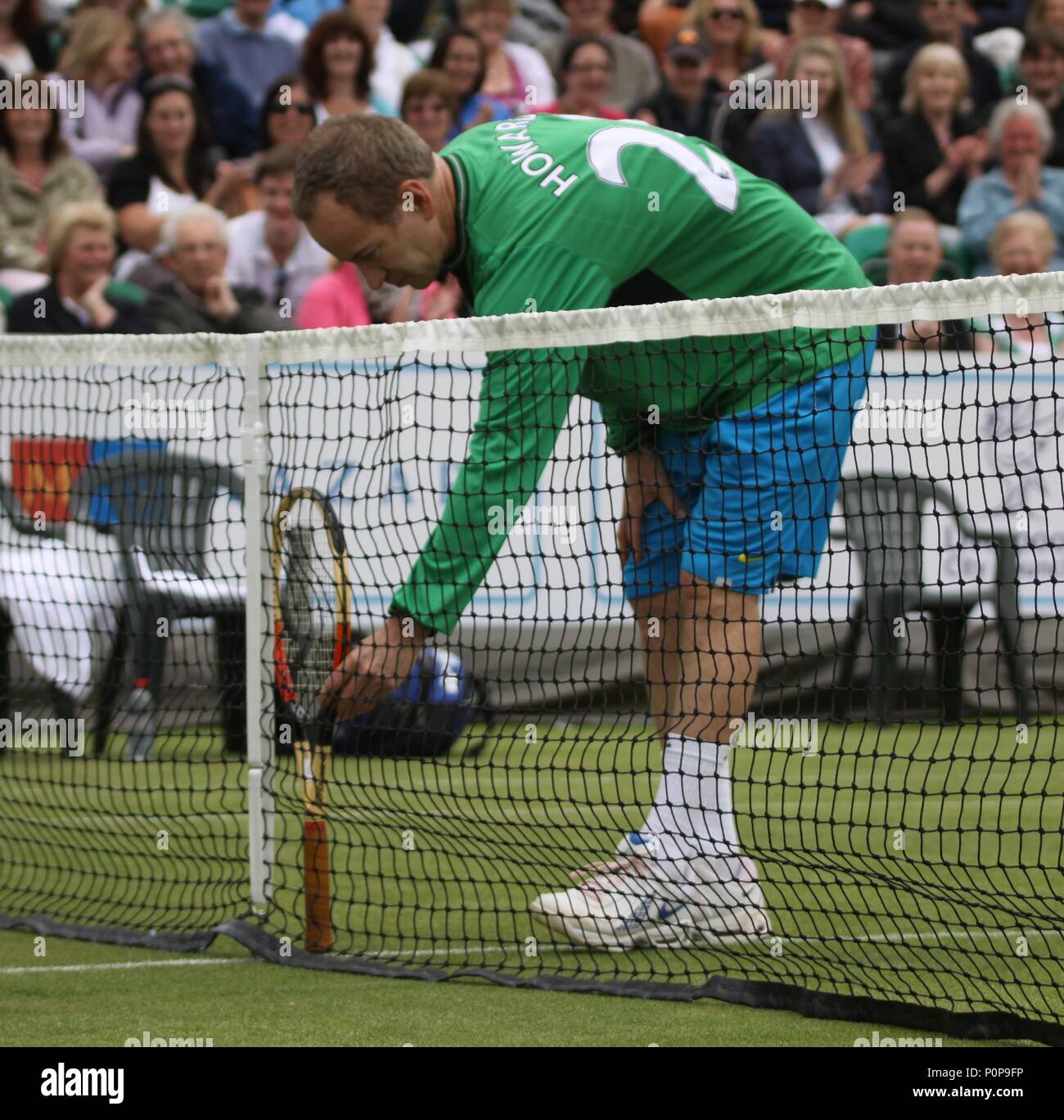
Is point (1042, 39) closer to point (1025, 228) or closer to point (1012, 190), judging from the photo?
point (1012, 190)

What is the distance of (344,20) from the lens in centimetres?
1123

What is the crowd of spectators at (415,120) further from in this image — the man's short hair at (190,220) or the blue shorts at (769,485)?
the blue shorts at (769,485)

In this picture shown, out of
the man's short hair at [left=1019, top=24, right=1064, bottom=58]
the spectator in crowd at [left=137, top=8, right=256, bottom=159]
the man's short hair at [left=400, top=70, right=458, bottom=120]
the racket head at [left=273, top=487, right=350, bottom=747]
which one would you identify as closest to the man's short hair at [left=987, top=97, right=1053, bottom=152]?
the man's short hair at [left=1019, top=24, right=1064, bottom=58]

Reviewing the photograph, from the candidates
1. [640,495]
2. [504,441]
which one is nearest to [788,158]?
[640,495]

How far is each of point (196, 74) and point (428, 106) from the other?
1.69 metres

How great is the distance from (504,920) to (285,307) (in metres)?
5.97

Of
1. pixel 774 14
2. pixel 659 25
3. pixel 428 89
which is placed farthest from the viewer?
pixel 774 14

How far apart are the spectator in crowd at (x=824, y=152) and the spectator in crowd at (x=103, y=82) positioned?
3.82m

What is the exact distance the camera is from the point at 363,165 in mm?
4242

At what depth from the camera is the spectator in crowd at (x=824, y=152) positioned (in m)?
11.5

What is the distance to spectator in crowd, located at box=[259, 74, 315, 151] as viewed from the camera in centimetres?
1098

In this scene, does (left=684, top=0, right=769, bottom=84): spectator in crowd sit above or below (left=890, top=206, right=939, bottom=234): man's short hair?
above

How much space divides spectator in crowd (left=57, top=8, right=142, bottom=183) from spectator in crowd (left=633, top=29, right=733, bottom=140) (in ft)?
10.4

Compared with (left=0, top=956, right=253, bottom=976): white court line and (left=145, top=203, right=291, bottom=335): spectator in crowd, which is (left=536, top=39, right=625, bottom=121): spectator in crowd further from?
(left=0, top=956, right=253, bottom=976): white court line
